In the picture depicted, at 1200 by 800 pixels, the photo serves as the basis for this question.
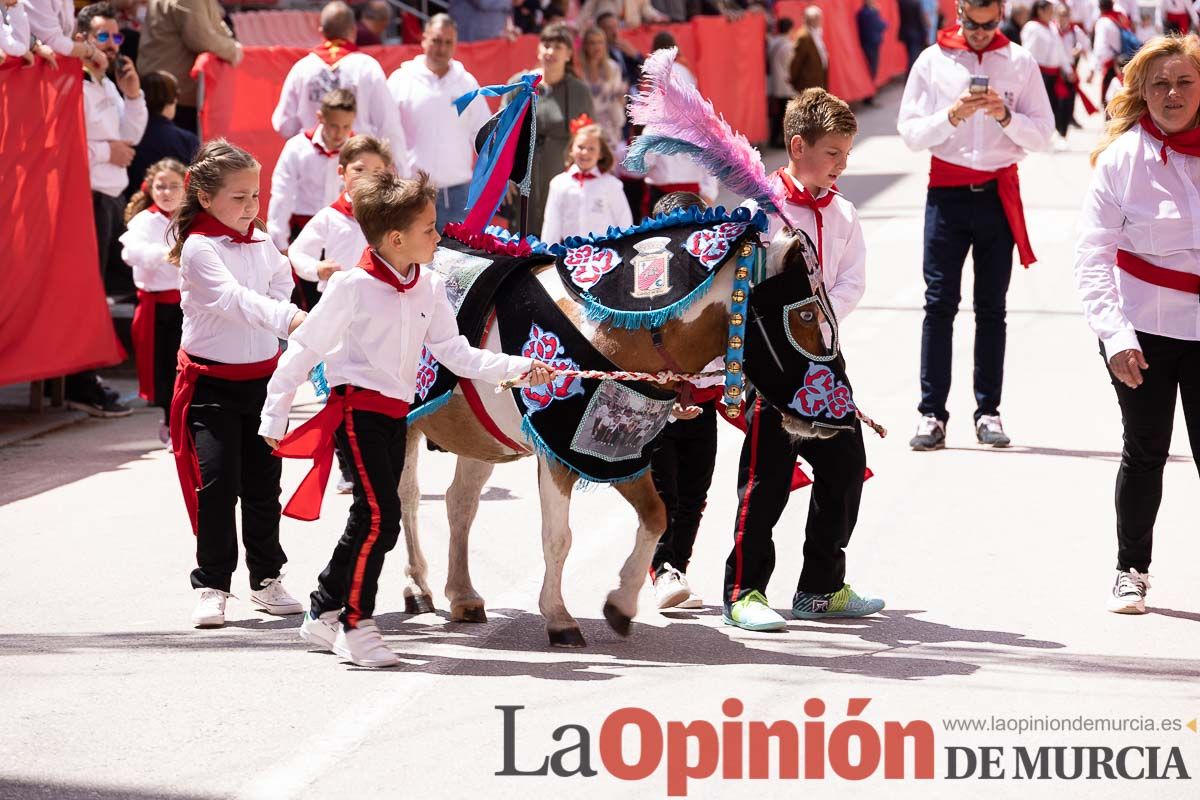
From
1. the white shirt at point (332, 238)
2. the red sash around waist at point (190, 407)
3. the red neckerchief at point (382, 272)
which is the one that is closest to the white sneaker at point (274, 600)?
the red sash around waist at point (190, 407)

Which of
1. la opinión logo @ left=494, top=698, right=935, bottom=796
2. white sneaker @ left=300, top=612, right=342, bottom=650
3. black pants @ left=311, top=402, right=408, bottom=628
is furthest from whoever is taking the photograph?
white sneaker @ left=300, top=612, right=342, bottom=650

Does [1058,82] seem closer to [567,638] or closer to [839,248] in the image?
[839,248]

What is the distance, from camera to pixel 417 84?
531 inches

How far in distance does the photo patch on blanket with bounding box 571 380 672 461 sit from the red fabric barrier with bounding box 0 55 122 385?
213 inches

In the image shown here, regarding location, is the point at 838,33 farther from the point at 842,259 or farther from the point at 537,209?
the point at 842,259

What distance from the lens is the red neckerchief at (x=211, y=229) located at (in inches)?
272

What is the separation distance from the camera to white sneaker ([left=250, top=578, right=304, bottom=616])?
7055 millimetres

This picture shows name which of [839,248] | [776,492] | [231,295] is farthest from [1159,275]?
[231,295]

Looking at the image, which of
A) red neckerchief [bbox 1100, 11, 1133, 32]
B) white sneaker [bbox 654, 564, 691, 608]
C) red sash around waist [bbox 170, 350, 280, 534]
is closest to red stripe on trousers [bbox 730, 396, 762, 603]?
white sneaker [bbox 654, 564, 691, 608]

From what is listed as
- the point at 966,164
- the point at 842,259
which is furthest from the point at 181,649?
the point at 966,164

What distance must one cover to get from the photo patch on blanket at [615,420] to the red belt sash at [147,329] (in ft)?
14.7

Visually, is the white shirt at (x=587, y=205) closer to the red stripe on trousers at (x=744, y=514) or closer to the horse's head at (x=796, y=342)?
the red stripe on trousers at (x=744, y=514)

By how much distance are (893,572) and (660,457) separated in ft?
3.92

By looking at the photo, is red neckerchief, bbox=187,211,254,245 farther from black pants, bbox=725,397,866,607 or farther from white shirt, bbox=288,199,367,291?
black pants, bbox=725,397,866,607
